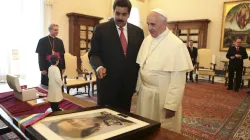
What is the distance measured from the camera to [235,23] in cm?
858

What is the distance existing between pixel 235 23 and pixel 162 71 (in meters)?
8.16

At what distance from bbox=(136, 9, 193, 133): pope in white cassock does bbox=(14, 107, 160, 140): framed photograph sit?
616 mm

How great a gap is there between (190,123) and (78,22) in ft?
17.4

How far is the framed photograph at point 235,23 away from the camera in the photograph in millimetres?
8328

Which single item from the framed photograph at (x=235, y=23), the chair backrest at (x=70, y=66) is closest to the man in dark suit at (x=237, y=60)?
the framed photograph at (x=235, y=23)

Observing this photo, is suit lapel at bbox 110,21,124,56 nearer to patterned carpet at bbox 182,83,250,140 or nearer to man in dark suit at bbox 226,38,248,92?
patterned carpet at bbox 182,83,250,140

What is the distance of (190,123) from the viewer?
362 centimetres

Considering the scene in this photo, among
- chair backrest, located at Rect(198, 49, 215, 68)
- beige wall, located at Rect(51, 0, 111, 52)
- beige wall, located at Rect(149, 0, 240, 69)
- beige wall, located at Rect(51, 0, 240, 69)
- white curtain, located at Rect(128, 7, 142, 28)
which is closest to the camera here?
beige wall, located at Rect(51, 0, 111, 52)

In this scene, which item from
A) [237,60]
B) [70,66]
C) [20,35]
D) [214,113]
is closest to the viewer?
[214,113]

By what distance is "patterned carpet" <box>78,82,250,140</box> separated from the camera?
126 inches

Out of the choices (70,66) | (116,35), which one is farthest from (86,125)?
(70,66)

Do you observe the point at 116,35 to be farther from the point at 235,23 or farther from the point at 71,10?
the point at 235,23

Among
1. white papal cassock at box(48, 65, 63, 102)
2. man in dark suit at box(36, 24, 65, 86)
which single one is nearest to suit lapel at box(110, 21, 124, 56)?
white papal cassock at box(48, 65, 63, 102)

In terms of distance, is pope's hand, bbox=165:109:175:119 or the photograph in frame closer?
the photograph in frame
